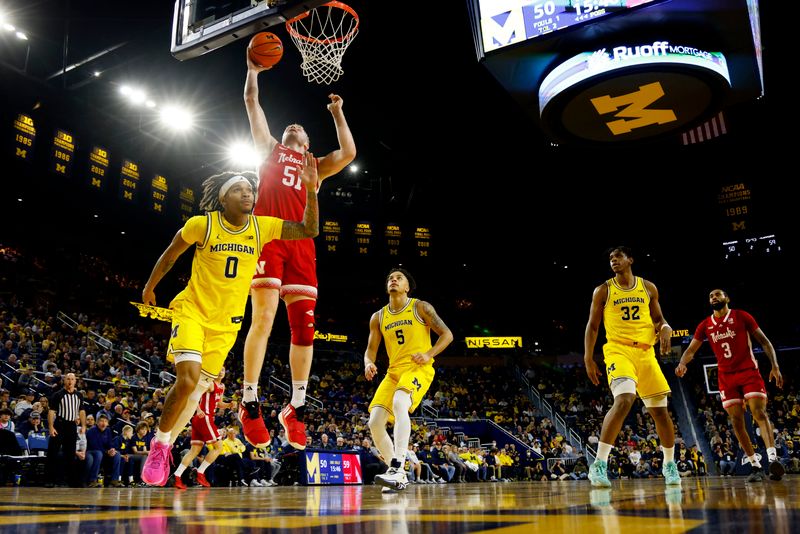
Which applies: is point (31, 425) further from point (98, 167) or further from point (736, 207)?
point (736, 207)

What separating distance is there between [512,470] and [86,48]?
50.1ft

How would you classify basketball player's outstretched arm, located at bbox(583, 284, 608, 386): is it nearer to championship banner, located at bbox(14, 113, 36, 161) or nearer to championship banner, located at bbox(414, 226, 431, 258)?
championship banner, located at bbox(14, 113, 36, 161)

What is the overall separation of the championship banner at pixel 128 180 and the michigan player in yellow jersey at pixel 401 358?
17130 millimetres

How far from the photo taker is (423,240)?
30.6 m

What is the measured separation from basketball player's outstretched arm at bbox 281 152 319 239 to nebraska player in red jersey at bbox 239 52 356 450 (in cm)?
62

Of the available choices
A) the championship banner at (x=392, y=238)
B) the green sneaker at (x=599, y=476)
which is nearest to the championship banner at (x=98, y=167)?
the championship banner at (x=392, y=238)

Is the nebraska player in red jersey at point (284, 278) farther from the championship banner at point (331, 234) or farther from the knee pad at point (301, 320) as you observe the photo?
the championship banner at point (331, 234)

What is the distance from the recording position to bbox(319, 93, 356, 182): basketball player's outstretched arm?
515 cm

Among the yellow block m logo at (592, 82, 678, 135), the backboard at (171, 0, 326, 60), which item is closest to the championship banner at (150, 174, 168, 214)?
the yellow block m logo at (592, 82, 678, 135)

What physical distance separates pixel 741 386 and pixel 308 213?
525 centimetres

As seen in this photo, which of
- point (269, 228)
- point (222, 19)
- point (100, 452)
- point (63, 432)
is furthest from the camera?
point (100, 452)

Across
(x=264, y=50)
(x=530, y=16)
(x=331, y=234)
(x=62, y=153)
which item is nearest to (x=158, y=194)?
(x=62, y=153)

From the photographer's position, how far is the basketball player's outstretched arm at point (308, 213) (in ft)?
13.3

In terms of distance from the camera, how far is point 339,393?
2147 centimetres
